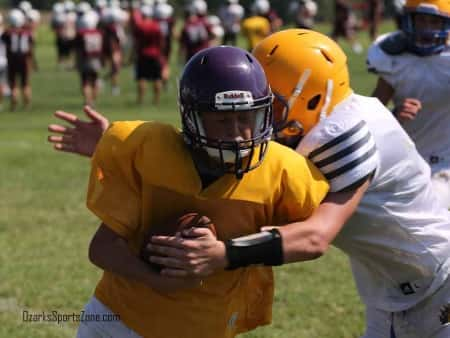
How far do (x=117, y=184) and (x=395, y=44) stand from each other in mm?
2921

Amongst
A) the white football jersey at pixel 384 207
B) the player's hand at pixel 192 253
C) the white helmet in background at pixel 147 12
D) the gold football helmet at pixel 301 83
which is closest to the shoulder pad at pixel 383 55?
the white football jersey at pixel 384 207

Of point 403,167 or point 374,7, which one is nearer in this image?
point 403,167

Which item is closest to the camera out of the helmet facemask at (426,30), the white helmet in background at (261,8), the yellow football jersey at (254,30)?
the helmet facemask at (426,30)

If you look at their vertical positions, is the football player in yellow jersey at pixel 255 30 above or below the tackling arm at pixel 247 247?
below

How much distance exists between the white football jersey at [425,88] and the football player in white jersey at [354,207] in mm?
1871

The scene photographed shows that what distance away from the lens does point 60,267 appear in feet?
20.7

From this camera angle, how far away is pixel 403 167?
3.29 m

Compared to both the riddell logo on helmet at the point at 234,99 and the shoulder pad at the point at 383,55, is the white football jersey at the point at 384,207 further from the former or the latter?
the shoulder pad at the point at 383,55

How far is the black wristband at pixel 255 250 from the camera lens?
274 cm

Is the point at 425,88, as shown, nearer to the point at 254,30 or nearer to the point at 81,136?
the point at 81,136

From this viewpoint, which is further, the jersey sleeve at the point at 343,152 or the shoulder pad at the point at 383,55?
the shoulder pad at the point at 383,55

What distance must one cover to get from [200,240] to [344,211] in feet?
1.62

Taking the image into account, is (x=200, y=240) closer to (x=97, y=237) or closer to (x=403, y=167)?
(x=97, y=237)

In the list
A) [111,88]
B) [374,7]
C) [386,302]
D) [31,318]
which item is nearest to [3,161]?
[31,318]
